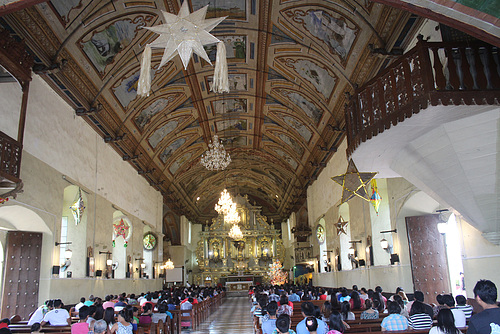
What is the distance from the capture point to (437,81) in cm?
655

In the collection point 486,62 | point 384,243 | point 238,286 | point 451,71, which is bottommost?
point 238,286

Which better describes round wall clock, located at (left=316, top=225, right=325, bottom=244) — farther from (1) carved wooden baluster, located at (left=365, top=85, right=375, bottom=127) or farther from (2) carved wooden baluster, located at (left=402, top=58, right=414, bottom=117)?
(2) carved wooden baluster, located at (left=402, top=58, right=414, bottom=117)

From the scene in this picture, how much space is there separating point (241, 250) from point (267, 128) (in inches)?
692

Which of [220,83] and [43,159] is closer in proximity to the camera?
[220,83]

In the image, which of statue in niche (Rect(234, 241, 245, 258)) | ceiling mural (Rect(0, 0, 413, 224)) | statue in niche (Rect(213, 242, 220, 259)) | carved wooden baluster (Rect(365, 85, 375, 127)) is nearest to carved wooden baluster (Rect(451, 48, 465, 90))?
carved wooden baluster (Rect(365, 85, 375, 127))

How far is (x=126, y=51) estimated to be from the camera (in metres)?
13.5

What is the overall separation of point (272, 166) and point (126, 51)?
1805 cm

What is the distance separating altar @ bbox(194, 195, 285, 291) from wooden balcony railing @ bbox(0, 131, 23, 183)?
29.6 meters

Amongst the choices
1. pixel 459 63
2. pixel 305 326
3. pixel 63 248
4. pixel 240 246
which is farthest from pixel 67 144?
pixel 240 246

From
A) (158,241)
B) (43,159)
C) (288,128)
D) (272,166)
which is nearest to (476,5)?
(43,159)

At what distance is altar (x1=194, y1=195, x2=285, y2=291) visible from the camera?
37656 mm

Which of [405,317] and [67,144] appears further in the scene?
[67,144]

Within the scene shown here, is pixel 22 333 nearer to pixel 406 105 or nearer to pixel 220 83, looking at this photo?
pixel 220 83

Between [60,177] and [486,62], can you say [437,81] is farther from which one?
[60,177]
